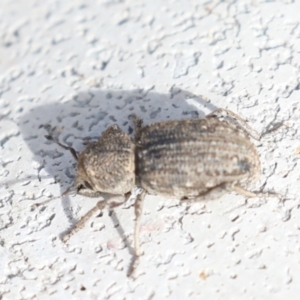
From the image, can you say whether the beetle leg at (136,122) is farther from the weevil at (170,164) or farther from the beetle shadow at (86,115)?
the weevil at (170,164)

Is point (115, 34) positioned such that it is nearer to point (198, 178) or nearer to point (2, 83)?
point (2, 83)

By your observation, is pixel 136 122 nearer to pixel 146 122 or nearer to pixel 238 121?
pixel 146 122

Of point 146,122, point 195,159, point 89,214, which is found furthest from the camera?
point 146,122

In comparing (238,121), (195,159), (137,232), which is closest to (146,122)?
(238,121)

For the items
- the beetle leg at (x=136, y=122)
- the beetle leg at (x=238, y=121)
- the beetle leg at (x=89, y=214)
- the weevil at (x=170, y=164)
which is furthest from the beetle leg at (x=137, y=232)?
the beetle leg at (x=238, y=121)

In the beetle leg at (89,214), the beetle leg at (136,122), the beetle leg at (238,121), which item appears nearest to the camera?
the beetle leg at (89,214)

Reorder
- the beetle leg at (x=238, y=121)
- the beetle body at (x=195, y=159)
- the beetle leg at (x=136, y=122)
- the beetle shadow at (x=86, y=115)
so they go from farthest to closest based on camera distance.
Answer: the beetle shadow at (x=86, y=115), the beetle leg at (x=136, y=122), the beetle leg at (x=238, y=121), the beetle body at (x=195, y=159)

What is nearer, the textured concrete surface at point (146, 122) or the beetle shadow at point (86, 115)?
the textured concrete surface at point (146, 122)
